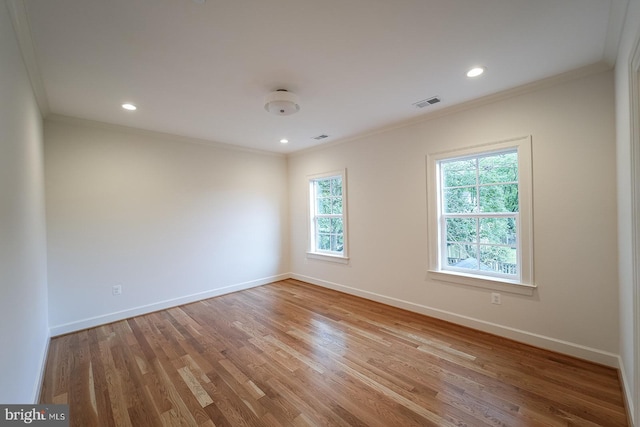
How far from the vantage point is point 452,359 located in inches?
96.8

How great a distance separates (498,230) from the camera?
297cm

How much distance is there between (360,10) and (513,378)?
2947 millimetres

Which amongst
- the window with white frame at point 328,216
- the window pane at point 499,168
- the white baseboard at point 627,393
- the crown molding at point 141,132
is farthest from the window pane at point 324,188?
the white baseboard at point 627,393

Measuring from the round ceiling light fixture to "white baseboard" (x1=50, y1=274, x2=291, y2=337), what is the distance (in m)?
3.20

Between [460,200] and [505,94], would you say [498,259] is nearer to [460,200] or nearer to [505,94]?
[460,200]

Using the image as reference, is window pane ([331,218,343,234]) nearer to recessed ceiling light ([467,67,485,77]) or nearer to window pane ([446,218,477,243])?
window pane ([446,218,477,243])

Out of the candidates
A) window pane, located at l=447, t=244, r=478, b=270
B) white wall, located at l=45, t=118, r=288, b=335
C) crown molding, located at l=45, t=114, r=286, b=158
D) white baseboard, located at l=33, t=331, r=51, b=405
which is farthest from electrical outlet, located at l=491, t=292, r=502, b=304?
crown molding, located at l=45, t=114, r=286, b=158

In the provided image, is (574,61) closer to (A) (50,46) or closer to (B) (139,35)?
(B) (139,35)

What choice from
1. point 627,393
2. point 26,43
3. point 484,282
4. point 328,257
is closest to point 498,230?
point 484,282

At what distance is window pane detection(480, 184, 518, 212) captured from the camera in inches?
112

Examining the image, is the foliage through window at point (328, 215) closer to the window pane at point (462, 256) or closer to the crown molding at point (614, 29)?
the window pane at point (462, 256)

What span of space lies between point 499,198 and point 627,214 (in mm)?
1171

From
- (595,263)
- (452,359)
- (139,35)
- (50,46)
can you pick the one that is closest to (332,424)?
(452,359)

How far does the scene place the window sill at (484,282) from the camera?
272cm
